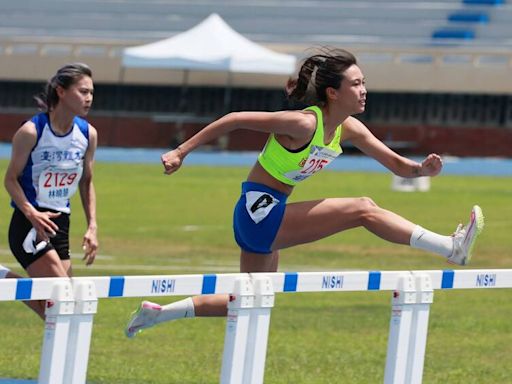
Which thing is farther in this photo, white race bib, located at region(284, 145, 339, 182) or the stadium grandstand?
the stadium grandstand

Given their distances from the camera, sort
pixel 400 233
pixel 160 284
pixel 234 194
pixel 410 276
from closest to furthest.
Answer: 1. pixel 160 284
2. pixel 410 276
3. pixel 400 233
4. pixel 234 194

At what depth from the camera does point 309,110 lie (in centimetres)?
804

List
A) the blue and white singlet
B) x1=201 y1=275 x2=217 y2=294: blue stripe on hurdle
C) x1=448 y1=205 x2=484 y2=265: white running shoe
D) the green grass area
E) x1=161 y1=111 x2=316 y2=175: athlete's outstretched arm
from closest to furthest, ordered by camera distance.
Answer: x1=201 y1=275 x2=217 y2=294: blue stripe on hurdle, x1=161 y1=111 x2=316 y2=175: athlete's outstretched arm, x1=448 y1=205 x2=484 y2=265: white running shoe, the blue and white singlet, the green grass area

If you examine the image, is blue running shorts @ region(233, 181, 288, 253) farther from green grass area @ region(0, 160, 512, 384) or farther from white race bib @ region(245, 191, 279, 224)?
green grass area @ region(0, 160, 512, 384)

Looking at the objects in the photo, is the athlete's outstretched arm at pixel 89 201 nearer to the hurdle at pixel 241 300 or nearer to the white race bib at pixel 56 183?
the white race bib at pixel 56 183

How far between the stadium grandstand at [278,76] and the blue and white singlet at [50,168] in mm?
32053

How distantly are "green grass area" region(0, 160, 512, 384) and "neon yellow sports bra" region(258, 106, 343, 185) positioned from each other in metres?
2.04

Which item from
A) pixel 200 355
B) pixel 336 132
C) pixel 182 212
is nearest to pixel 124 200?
pixel 182 212

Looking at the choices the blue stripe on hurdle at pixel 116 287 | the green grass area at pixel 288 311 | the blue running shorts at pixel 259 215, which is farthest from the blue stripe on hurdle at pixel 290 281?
the green grass area at pixel 288 311

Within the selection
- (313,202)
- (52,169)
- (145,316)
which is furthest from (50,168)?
(313,202)

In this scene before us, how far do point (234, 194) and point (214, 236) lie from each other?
24.9 feet

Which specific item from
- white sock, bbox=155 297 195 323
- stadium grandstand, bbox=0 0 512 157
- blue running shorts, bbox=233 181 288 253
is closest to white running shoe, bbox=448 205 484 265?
blue running shorts, bbox=233 181 288 253

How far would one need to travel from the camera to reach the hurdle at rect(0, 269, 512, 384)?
6184mm

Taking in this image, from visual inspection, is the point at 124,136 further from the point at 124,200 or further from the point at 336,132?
the point at 336,132
